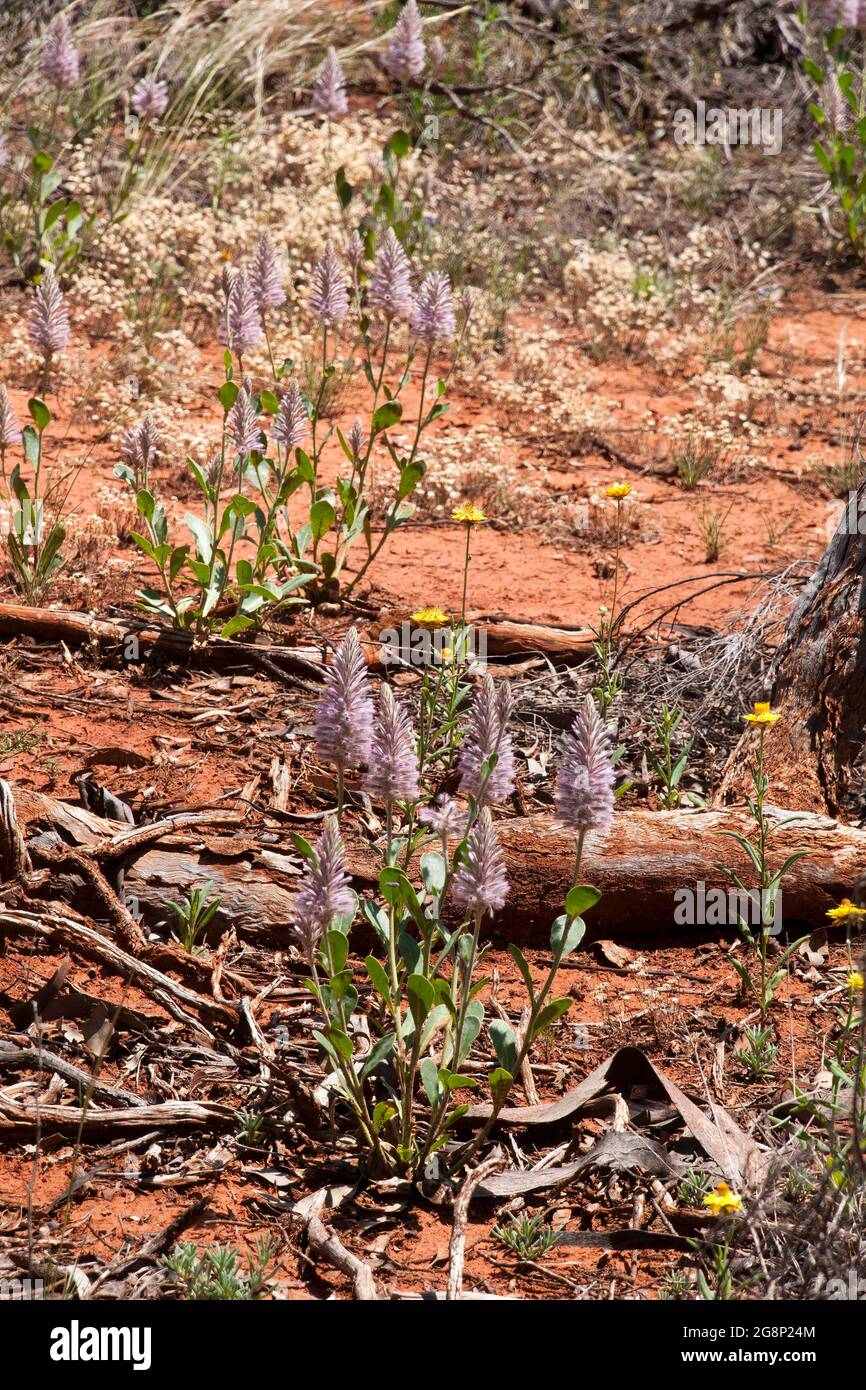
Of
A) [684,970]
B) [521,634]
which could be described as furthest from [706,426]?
[684,970]

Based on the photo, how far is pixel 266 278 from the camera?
15.5 ft

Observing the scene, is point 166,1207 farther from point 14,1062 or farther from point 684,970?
point 684,970

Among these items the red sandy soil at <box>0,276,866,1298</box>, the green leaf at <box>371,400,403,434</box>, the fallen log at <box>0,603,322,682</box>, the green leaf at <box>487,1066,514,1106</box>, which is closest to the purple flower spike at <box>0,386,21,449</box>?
the fallen log at <box>0,603,322,682</box>

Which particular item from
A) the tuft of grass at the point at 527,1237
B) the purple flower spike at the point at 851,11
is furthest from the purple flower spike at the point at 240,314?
the purple flower spike at the point at 851,11

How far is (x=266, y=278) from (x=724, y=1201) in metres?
3.39

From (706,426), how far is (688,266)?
2.01 metres

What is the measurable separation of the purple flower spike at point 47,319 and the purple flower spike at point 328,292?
0.84 meters

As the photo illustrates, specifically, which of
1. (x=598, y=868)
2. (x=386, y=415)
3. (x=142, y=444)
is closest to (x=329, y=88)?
(x=386, y=415)

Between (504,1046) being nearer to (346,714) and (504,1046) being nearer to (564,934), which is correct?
(564,934)

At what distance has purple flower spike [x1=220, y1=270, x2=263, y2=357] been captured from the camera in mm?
4590

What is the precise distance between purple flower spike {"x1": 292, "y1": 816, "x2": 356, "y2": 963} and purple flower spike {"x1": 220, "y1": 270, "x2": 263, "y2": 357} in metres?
2.52

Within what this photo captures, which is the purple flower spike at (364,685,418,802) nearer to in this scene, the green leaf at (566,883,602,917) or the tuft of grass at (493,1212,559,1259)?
the green leaf at (566,883,602,917)

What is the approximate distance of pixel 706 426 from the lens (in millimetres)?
7496

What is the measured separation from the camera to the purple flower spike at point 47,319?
15.0 ft
